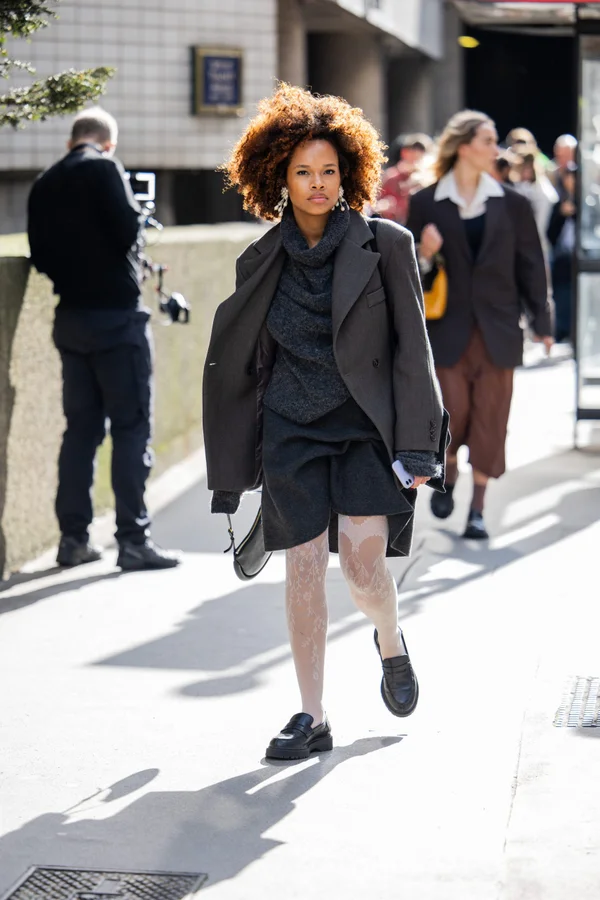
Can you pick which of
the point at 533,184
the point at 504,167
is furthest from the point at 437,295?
the point at 533,184

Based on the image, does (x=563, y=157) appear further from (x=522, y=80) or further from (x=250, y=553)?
(x=522, y=80)

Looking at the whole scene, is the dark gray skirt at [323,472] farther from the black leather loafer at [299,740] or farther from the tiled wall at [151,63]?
the tiled wall at [151,63]

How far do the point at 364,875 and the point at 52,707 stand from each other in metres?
1.71

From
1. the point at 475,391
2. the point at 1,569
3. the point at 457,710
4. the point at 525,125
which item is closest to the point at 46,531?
the point at 1,569

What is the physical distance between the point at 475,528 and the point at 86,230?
2.27 m

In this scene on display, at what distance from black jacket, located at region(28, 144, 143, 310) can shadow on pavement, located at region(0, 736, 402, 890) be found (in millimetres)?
3022

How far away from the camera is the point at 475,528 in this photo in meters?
7.75

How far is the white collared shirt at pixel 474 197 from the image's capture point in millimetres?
7660

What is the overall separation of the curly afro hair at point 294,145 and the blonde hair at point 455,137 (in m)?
2.95

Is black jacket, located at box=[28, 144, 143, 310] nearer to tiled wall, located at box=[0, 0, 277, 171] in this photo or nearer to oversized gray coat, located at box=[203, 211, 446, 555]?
oversized gray coat, located at box=[203, 211, 446, 555]

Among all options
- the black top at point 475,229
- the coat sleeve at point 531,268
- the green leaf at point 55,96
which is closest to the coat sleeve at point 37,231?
the green leaf at point 55,96

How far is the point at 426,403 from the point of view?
446cm

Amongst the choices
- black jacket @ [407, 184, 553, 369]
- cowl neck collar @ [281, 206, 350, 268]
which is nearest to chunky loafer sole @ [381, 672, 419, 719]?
cowl neck collar @ [281, 206, 350, 268]

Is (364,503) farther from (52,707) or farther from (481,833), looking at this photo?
(52,707)
